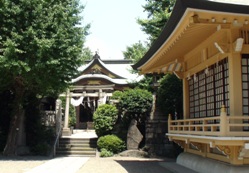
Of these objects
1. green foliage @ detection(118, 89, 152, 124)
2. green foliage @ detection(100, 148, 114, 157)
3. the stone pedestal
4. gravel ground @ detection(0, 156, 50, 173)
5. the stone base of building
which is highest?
green foliage @ detection(118, 89, 152, 124)

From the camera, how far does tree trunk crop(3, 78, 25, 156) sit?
18828 mm

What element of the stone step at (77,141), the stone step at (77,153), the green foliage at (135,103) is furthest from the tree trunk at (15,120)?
the green foliage at (135,103)

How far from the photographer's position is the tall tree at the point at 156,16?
20.9 meters

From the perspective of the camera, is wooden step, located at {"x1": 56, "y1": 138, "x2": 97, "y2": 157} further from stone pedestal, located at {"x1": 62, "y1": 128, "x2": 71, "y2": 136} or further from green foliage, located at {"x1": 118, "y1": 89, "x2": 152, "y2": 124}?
green foliage, located at {"x1": 118, "y1": 89, "x2": 152, "y2": 124}

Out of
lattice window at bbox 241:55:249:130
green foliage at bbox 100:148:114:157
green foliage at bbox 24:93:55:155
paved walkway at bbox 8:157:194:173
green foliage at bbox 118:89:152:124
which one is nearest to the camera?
lattice window at bbox 241:55:249:130

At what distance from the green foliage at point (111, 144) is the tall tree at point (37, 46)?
153 inches

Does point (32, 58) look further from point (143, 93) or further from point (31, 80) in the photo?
point (143, 93)

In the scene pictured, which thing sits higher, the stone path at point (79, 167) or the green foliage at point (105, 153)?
the green foliage at point (105, 153)

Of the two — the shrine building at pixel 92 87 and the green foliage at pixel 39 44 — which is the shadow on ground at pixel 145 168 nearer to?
the green foliage at pixel 39 44

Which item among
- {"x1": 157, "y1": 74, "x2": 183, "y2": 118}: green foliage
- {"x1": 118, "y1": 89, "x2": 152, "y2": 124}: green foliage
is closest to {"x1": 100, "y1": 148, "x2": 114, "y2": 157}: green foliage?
{"x1": 118, "y1": 89, "x2": 152, "y2": 124}: green foliage

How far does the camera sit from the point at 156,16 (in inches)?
834

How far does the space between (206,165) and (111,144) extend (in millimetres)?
8259

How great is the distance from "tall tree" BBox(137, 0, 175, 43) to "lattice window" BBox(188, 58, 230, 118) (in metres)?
6.45

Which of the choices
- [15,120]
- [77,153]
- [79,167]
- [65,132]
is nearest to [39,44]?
[15,120]
